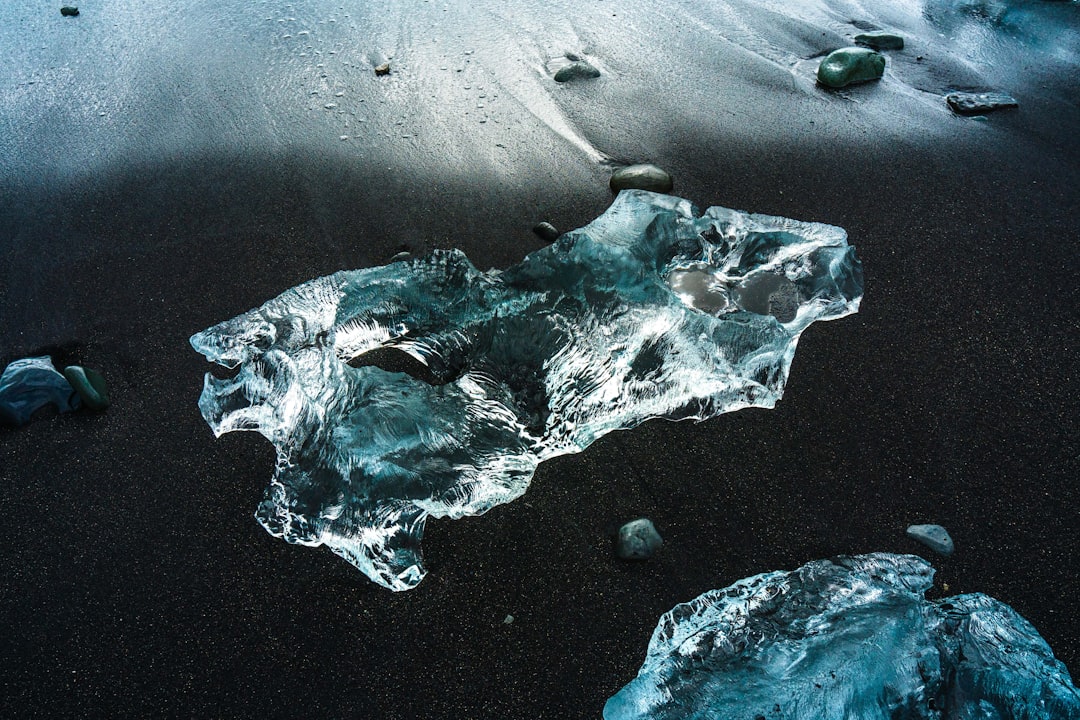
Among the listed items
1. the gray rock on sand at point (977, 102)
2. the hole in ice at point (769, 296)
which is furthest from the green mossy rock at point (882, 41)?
the hole in ice at point (769, 296)

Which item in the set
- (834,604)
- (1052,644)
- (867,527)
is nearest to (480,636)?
(834,604)

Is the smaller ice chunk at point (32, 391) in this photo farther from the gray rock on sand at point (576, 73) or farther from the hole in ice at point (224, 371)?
the gray rock on sand at point (576, 73)

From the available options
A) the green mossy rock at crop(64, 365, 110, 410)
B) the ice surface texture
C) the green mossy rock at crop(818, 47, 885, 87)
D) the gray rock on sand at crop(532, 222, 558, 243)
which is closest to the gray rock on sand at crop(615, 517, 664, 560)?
the ice surface texture

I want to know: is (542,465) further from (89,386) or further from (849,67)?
(849,67)

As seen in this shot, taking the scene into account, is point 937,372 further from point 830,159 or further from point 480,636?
point 480,636

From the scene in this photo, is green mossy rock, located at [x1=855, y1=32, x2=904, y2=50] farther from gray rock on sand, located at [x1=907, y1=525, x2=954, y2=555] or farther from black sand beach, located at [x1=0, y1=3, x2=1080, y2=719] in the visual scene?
gray rock on sand, located at [x1=907, y1=525, x2=954, y2=555]

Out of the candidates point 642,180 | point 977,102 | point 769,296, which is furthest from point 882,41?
point 769,296

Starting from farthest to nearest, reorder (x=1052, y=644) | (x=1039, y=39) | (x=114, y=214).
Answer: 1. (x=1039, y=39)
2. (x=114, y=214)
3. (x=1052, y=644)
